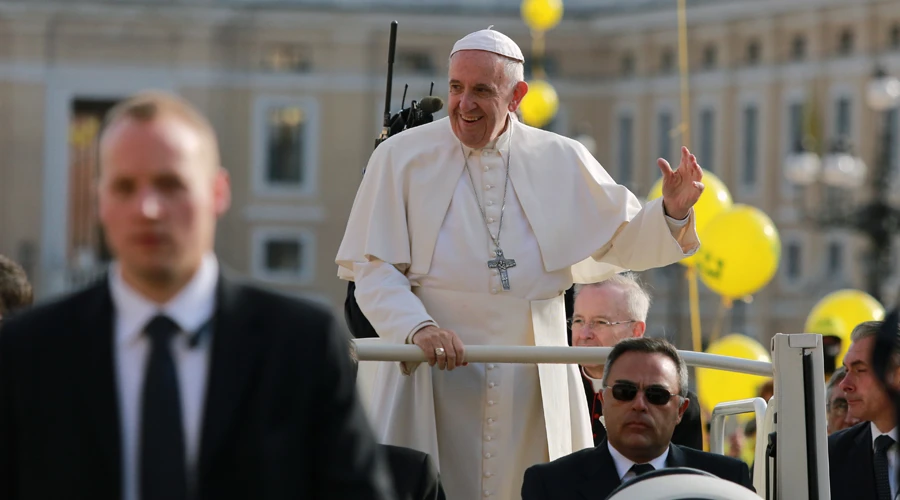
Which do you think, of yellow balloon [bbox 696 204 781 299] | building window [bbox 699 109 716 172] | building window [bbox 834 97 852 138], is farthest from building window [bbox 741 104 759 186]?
yellow balloon [bbox 696 204 781 299]

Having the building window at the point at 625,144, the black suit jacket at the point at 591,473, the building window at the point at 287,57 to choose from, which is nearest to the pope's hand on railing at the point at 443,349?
the black suit jacket at the point at 591,473

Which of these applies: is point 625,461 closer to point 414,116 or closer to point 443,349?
point 443,349

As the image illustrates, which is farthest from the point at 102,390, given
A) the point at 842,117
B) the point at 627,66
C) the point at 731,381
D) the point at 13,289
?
the point at 627,66

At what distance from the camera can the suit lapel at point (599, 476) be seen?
4703mm

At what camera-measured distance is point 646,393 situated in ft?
15.6

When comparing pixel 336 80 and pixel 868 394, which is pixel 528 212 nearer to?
pixel 868 394

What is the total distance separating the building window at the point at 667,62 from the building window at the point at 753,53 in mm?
2850

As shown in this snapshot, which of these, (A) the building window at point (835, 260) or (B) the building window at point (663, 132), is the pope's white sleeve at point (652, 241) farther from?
(B) the building window at point (663, 132)

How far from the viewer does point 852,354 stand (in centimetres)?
589

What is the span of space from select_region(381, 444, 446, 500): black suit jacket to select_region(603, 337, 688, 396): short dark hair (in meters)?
0.52

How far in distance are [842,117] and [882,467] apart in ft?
126

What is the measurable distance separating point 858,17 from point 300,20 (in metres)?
17.2

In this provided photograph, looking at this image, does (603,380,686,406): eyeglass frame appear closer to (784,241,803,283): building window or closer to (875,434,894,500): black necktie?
(875,434,894,500): black necktie

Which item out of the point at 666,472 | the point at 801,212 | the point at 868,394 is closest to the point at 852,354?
the point at 868,394
